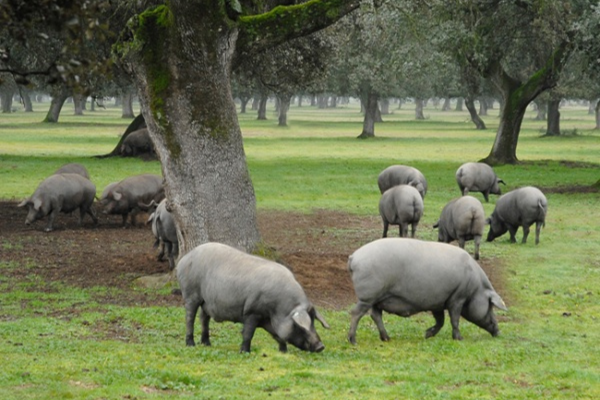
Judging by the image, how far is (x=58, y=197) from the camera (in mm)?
22406

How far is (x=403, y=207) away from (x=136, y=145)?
2455 cm

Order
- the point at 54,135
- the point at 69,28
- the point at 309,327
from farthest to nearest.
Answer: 1. the point at 54,135
2. the point at 309,327
3. the point at 69,28

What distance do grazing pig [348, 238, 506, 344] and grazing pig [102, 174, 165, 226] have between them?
12.2 m

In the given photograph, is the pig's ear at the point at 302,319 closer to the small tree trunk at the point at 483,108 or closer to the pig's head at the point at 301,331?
the pig's head at the point at 301,331

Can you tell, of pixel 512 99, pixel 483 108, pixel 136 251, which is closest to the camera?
pixel 136 251

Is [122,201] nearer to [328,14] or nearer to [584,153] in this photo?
[328,14]

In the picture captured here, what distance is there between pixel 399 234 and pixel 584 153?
31.4 metres

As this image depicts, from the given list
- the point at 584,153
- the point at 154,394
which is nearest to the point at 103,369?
the point at 154,394

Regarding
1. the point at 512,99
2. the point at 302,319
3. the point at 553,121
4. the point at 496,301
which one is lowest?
the point at 553,121

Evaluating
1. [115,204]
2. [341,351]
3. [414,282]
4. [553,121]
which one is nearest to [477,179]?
[115,204]

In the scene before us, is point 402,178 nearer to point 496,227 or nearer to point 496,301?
point 496,227

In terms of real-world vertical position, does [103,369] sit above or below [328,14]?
below

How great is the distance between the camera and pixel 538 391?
966 centimetres

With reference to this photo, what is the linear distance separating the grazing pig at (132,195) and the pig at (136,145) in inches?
760
